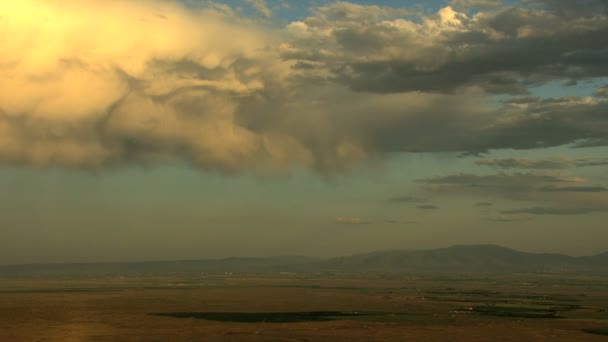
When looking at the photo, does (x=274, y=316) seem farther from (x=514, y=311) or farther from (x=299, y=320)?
(x=514, y=311)

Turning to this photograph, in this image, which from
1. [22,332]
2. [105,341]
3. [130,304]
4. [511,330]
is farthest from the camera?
[130,304]

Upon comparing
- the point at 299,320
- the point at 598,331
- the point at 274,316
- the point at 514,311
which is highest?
the point at 274,316

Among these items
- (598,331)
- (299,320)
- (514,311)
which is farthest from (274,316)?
(598,331)

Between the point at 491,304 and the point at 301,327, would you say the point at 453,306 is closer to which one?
the point at 491,304

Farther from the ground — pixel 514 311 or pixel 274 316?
pixel 274 316

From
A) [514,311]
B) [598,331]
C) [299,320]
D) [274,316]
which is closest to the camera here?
[598,331]

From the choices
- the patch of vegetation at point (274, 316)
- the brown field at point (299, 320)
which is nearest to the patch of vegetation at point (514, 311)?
the brown field at point (299, 320)

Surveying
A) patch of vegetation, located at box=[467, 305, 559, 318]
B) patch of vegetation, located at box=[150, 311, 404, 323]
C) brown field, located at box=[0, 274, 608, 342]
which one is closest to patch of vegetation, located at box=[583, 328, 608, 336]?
brown field, located at box=[0, 274, 608, 342]

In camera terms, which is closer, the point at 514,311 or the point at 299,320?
the point at 299,320

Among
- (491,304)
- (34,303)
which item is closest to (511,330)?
(491,304)

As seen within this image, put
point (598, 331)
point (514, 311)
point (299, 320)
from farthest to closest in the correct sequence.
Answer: point (514, 311) < point (299, 320) < point (598, 331)

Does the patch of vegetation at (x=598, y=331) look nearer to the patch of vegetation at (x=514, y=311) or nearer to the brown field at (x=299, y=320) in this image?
the brown field at (x=299, y=320)
